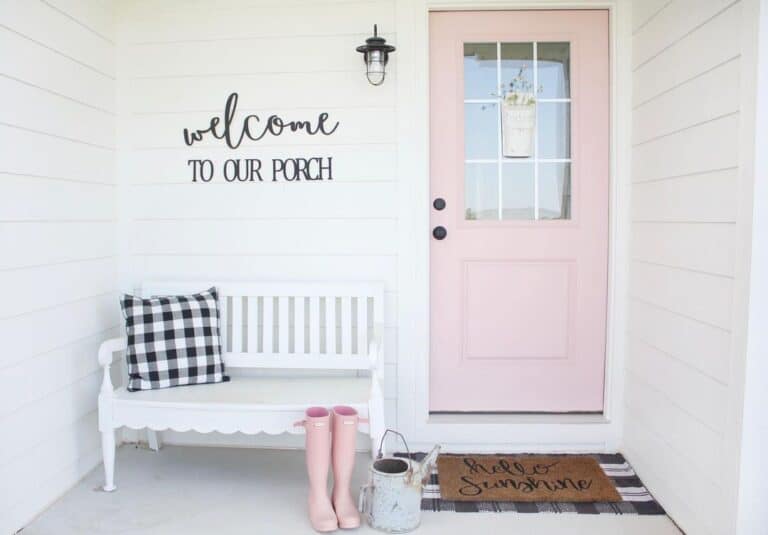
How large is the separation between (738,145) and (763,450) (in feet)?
3.06

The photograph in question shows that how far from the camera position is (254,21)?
10.3 feet

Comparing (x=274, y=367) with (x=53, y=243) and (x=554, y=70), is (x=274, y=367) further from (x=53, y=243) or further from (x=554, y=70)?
(x=554, y=70)

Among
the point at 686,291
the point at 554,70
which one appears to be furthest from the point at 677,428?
the point at 554,70

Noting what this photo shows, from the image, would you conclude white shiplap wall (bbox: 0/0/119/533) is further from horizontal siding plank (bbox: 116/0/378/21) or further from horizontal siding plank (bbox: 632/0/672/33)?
horizontal siding plank (bbox: 632/0/672/33)

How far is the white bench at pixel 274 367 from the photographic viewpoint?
104 inches

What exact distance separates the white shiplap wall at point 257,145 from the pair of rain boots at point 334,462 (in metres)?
0.66

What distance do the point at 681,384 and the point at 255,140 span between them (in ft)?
6.78

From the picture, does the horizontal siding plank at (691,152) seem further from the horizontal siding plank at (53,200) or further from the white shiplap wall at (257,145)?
the horizontal siding plank at (53,200)

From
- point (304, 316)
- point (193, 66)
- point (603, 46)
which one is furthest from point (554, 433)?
point (193, 66)

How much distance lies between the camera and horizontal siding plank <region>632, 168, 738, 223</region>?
7.19ft

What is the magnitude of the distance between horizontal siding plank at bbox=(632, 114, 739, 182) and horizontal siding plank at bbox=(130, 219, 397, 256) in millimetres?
1107

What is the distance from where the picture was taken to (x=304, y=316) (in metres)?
3.16

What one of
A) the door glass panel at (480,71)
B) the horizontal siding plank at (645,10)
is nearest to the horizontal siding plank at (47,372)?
the door glass panel at (480,71)

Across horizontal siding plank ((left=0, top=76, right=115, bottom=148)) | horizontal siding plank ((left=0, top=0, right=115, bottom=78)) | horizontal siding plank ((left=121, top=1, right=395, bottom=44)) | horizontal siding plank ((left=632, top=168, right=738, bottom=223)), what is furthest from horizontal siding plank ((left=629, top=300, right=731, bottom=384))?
horizontal siding plank ((left=0, top=0, right=115, bottom=78))
